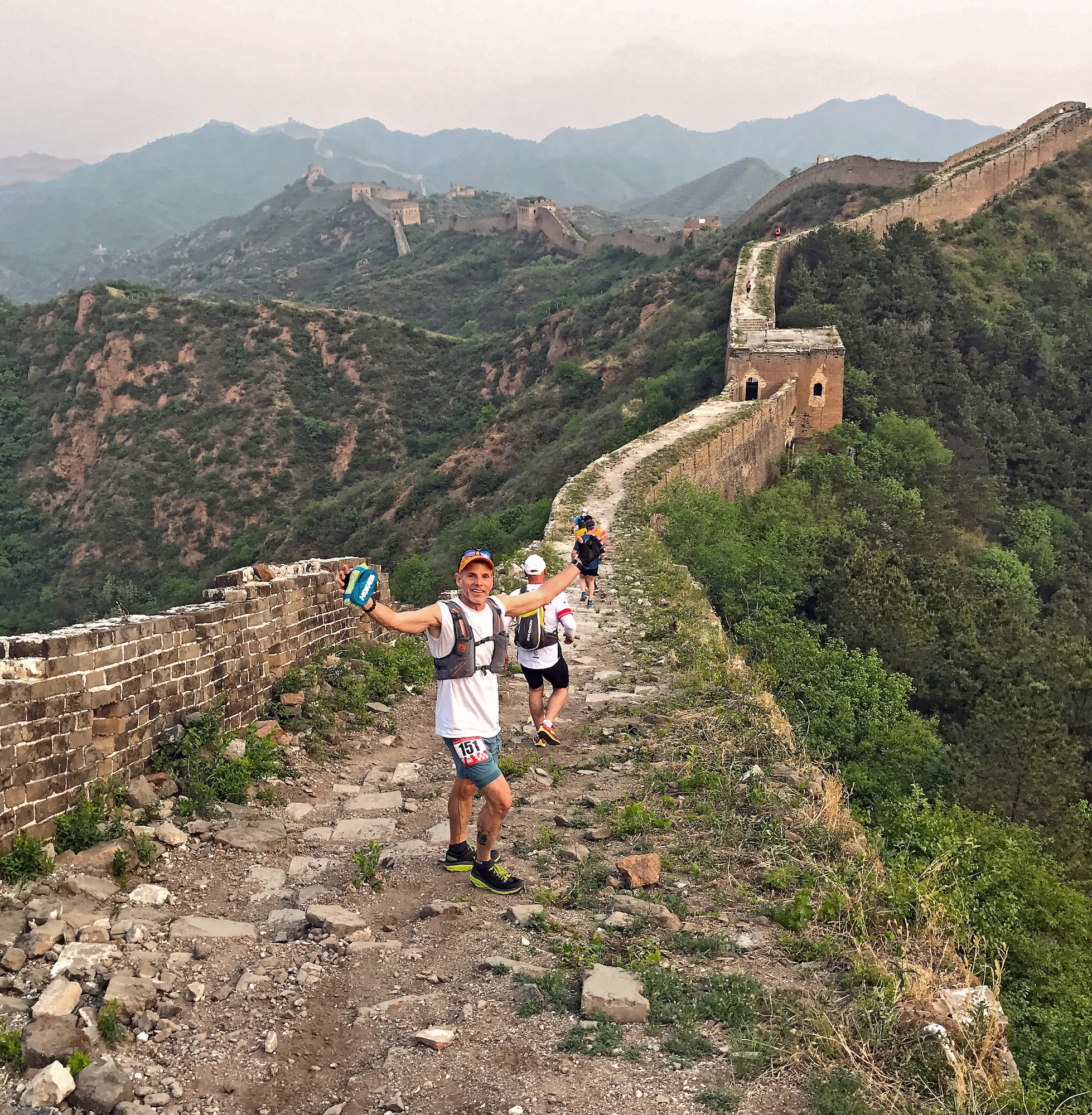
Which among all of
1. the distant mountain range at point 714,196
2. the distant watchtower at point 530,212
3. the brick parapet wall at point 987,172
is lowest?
the brick parapet wall at point 987,172

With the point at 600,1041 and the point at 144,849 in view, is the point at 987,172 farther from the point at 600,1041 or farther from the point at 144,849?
the point at 600,1041

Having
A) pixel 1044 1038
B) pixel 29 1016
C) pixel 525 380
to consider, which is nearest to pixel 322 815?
pixel 29 1016

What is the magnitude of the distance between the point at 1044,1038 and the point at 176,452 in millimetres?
45120

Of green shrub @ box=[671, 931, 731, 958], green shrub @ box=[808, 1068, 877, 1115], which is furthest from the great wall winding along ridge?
green shrub @ box=[808, 1068, 877, 1115]

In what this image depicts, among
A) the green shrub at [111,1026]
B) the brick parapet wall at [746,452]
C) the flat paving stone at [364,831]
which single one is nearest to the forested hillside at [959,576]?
the brick parapet wall at [746,452]

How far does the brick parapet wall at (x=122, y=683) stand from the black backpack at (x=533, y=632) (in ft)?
6.94

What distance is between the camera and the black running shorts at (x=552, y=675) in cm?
690

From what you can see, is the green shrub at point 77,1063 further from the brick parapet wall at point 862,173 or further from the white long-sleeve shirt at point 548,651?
the brick parapet wall at point 862,173

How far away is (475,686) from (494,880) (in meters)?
0.96

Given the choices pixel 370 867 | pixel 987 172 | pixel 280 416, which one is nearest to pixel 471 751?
pixel 370 867

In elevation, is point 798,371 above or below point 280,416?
above

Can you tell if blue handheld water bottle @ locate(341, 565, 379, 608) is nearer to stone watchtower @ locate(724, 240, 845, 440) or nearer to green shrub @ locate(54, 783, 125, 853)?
green shrub @ locate(54, 783, 125, 853)

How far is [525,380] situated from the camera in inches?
1794

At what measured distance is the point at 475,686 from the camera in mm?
4613
